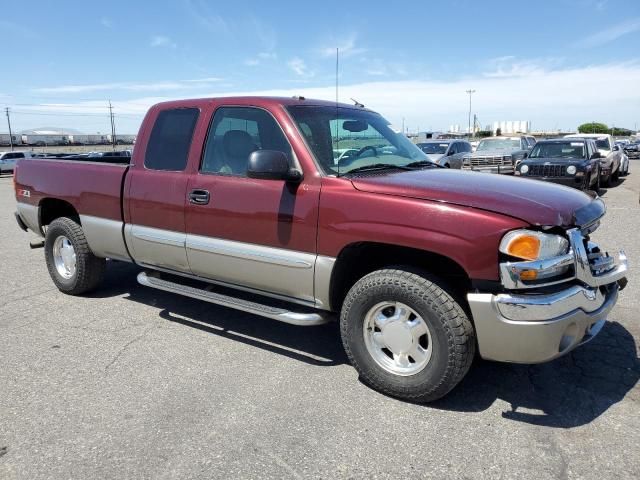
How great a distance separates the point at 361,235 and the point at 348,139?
104cm

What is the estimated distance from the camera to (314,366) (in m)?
3.90

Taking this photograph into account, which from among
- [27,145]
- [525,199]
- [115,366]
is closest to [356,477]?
[525,199]

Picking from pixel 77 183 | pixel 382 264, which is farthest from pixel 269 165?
pixel 77 183

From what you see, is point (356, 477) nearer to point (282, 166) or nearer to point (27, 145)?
point (282, 166)

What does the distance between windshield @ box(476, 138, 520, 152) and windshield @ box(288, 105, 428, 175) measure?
49.1 feet

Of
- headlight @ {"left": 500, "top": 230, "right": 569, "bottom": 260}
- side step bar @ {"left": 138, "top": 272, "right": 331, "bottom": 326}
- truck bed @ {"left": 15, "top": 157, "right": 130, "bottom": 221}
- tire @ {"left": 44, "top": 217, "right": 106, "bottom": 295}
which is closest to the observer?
headlight @ {"left": 500, "top": 230, "right": 569, "bottom": 260}

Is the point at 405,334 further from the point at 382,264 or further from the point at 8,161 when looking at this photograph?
the point at 8,161

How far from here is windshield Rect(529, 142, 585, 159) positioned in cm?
1430

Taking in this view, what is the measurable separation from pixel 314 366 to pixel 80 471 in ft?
5.65

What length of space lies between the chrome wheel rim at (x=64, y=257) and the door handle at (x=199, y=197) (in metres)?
2.03

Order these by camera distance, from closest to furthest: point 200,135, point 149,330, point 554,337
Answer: point 554,337 → point 200,135 → point 149,330

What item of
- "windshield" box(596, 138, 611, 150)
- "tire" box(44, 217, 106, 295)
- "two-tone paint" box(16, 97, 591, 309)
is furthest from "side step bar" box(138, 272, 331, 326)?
"windshield" box(596, 138, 611, 150)

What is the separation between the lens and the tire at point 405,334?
309cm

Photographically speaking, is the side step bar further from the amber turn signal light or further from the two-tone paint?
the amber turn signal light
